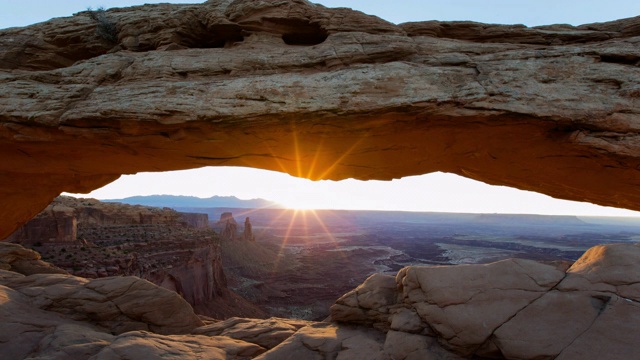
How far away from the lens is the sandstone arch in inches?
289

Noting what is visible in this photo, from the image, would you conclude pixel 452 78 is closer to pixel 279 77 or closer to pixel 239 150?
pixel 279 77

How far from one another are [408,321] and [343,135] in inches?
185

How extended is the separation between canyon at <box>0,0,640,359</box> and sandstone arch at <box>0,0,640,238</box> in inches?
2.1

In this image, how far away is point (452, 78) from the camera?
7.76m

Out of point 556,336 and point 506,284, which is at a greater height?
point 506,284

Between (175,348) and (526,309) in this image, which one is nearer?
(526,309)

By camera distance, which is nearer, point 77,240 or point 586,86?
point 586,86

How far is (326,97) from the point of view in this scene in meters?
7.77

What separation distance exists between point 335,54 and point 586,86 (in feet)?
19.5

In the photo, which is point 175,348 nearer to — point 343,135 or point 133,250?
point 343,135

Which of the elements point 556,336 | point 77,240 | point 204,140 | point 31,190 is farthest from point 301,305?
point 556,336

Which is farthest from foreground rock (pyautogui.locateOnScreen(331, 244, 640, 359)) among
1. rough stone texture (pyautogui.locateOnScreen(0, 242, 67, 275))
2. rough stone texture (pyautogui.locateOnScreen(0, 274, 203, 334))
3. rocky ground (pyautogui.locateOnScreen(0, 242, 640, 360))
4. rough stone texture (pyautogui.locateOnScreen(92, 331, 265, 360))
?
rough stone texture (pyautogui.locateOnScreen(0, 242, 67, 275))

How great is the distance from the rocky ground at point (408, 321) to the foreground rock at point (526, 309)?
0.02 m

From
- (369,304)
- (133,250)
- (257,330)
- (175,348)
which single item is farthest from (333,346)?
(133,250)
